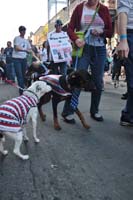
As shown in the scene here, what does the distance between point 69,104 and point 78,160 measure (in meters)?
2.13

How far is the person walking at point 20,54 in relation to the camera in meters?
10.7

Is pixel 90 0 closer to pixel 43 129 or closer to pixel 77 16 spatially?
pixel 77 16

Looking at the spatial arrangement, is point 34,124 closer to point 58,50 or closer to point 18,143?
point 18,143

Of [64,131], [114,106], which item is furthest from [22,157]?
[114,106]

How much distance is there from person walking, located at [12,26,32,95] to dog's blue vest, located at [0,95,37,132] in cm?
602

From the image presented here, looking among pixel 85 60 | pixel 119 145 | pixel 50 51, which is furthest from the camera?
pixel 50 51

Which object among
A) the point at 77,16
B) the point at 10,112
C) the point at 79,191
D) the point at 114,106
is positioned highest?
the point at 77,16

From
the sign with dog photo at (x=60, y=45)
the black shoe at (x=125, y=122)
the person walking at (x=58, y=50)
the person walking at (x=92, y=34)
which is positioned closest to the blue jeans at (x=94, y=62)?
the person walking at (x=92, y=34)

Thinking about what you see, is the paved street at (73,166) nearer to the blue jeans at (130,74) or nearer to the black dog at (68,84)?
the blue jeans at (130,74)

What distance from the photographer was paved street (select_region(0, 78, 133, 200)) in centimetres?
363

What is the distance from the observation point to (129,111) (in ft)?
20.2

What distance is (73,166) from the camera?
4352mm

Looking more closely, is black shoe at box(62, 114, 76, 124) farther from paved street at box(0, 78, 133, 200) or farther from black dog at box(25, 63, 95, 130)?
black dog at box(25, 63, 95, 130)

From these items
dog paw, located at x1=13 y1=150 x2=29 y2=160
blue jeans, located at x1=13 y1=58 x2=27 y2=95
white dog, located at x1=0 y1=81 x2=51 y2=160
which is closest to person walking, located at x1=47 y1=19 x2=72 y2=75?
blue jeans, located at x1=13 y1=58 x2=27 y2=95
